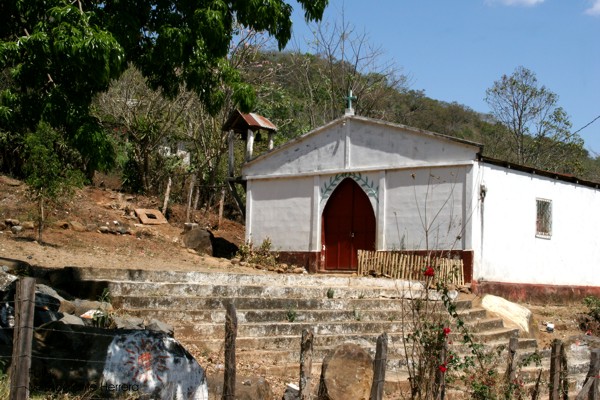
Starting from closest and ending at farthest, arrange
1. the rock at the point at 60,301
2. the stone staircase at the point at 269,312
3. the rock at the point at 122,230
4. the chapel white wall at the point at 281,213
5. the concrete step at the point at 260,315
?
the rock at the point at 60,301
the stone staircase at the point at 269,312
the concrete step at the point at 260,315
the chapel white wall at the point at 281,213
the rock at the point at 122,230

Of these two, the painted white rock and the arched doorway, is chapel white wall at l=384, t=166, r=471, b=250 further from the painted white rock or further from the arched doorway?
the painted white rock

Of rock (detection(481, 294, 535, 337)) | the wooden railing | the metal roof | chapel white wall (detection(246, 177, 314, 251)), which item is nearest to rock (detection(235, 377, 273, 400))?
rock (detection(481, 294, 535, 337))

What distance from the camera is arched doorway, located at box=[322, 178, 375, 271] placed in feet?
62.8

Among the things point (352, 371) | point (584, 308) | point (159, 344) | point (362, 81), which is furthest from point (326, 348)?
point (362, 81)

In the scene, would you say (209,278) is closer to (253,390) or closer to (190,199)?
(253,390)

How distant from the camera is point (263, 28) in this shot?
945cm

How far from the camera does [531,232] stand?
1828 cm

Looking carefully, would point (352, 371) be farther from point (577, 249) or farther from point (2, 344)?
point (577, 249)

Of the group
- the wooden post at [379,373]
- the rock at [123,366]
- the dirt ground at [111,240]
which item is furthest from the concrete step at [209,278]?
the rock at [123,366]

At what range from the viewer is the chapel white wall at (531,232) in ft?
55.9

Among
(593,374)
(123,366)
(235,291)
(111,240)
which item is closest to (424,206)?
(235,291)

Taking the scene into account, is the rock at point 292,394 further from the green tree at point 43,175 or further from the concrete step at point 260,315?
the green tree at point 43,175

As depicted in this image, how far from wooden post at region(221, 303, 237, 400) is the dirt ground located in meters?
7.46

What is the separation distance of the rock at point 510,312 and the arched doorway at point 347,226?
3985mm
